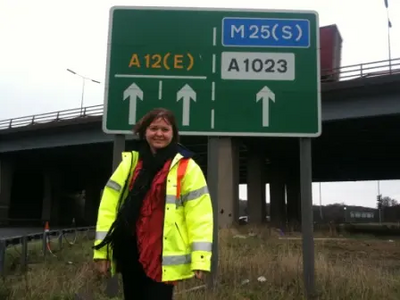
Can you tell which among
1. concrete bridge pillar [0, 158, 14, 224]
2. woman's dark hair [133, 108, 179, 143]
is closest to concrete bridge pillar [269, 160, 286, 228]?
concrete bridge pillar [0, 158, 14, 224]

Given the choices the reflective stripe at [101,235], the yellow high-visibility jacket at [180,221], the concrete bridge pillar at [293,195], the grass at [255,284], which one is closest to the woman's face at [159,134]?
the yellow high-visibility jacket at [180,221]

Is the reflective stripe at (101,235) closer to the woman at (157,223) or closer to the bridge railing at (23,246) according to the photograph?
the woman at (157,223)

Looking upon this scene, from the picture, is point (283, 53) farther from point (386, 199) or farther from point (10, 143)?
point (386, 199)

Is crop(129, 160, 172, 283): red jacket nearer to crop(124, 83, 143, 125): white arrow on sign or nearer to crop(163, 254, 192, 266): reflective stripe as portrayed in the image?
crop(163, 254, 192, 266): reflective stripe

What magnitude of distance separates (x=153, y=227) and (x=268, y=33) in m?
3.99

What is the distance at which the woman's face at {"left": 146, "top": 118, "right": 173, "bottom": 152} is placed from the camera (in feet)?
10.1

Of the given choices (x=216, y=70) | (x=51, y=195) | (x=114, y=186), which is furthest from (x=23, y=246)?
(x=51, y=195)

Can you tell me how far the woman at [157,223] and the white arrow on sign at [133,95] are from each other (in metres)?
2.91

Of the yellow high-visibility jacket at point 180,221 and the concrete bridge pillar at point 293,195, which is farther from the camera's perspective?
the concrete bridge pillar at point 293,195

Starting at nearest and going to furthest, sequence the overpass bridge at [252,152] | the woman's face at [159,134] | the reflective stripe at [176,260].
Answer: the reflective stripe at [176,260] < the woman's face at [159,134] < the overpass bridge at [252,152]

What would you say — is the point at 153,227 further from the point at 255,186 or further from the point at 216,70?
the point at 255,186

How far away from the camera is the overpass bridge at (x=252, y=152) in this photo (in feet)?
73.3

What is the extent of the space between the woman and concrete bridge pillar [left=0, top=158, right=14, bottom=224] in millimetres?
36253

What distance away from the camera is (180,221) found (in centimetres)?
290
